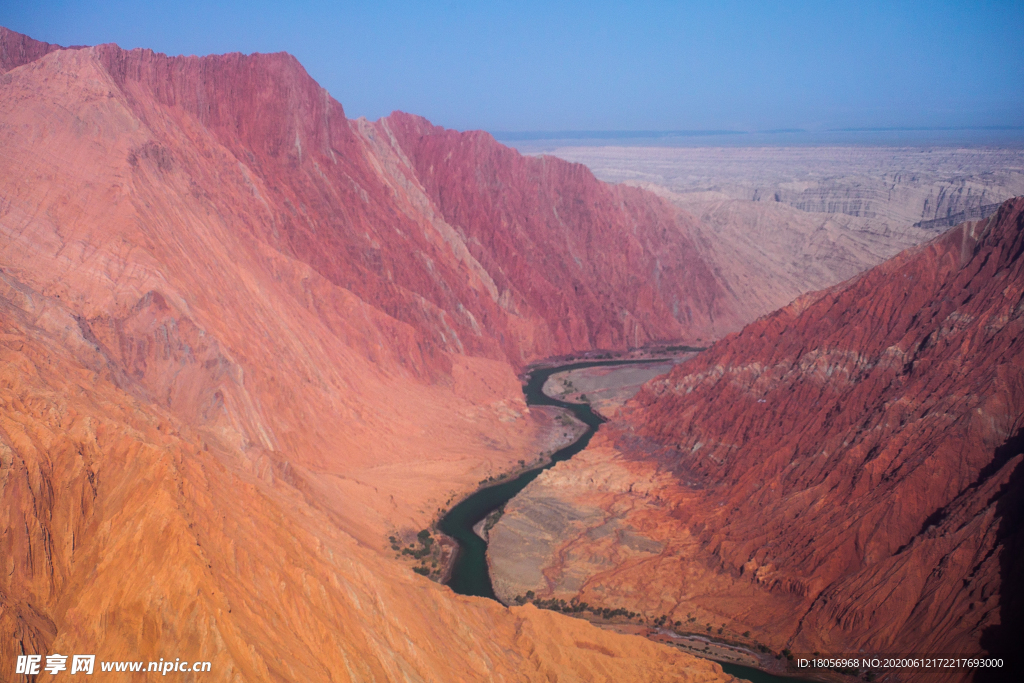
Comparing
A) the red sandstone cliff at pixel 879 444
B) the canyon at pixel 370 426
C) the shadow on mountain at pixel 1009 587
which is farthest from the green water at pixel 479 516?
the shadow on mountain at pixel 1009 587

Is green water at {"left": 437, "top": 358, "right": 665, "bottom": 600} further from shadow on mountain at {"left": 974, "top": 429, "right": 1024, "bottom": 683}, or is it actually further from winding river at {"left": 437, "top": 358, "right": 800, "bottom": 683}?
shadow on mountain at {"left": 974, "top": 429, "right": 1024, "bottom": 683}

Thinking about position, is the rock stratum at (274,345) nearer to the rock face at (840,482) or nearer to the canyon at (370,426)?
the canyon at (370,426)

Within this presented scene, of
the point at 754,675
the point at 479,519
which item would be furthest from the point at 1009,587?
the point at 479,519

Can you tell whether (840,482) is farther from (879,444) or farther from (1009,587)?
(1009,587)

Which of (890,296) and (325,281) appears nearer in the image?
(890,296)

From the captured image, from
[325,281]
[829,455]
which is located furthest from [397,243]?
[829,455]

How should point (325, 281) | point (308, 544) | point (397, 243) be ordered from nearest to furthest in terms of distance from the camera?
point (308, 544)
point (325, 281)
point (397, 243)

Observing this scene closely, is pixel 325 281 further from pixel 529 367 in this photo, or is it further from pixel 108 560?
pixel 108 560
